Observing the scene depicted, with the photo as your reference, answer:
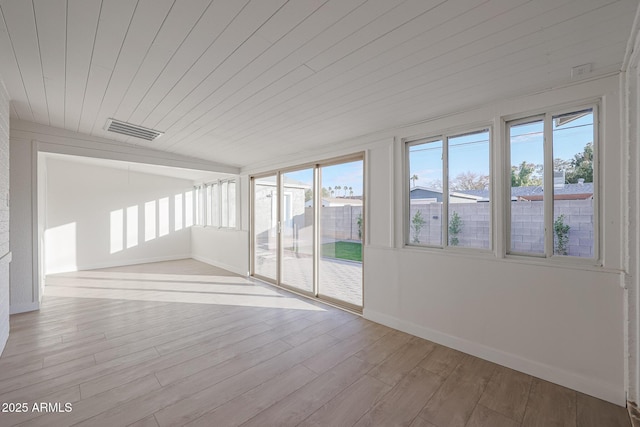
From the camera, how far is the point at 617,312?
1.94 m

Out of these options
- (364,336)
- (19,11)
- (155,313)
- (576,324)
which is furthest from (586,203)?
(155,313)

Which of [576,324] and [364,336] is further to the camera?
[364,336]

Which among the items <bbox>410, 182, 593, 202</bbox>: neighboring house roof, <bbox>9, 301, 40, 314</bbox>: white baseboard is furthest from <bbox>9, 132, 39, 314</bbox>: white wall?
<bbox>410, 182, 593, 202</bbox>: neighboring house roof

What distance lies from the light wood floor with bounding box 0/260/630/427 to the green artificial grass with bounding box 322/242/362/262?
0.85m

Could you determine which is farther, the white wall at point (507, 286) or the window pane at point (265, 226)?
the window pane at point (265, 226)

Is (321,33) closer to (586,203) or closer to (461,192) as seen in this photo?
(461,192)

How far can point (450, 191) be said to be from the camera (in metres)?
2.89

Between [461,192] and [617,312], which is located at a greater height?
[461,192]

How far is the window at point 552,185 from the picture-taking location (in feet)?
7.02

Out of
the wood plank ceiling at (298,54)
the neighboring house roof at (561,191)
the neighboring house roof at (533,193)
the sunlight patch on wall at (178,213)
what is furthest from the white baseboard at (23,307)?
the neighboring house roof at (561,191)

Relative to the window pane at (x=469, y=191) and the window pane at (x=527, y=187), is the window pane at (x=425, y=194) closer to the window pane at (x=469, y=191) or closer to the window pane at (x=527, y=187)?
the window pane at (x=469, y=191)

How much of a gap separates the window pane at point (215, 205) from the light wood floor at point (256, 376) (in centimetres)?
352

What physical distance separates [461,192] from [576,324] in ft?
4.57

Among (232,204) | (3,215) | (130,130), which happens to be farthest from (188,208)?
(3,215)
